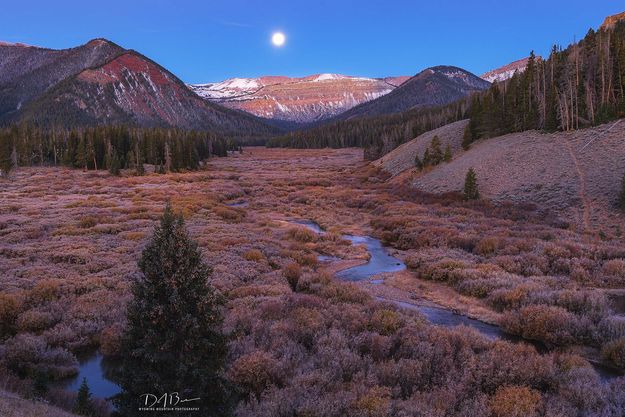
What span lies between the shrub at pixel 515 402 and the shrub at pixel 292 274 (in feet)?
36.0

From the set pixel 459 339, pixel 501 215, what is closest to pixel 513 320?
pixel 459 339

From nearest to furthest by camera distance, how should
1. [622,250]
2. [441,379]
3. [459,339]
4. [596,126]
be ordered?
1. [441,379]
2. [459,339]
3. [622,250]
4. [596,126]

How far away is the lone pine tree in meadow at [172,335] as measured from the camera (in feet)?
24.8

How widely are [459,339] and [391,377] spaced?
3.16 metres

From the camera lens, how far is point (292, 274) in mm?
20031

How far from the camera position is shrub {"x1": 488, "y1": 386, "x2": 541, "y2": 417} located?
8.34 m

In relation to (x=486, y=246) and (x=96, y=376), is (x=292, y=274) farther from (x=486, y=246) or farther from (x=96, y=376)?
(x=486, y=246)

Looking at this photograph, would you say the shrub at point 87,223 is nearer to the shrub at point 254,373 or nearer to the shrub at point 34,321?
the shrub at point 34,321

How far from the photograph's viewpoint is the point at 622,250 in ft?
72.9

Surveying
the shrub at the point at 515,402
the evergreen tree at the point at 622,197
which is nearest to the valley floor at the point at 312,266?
the shrub at the point at 515,402

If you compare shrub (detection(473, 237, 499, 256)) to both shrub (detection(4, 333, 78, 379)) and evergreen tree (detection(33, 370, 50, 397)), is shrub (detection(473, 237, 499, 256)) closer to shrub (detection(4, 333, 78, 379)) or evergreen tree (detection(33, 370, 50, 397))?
shrub (detection(4, 333, 78, 379))

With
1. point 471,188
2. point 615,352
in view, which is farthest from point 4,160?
point 615,352

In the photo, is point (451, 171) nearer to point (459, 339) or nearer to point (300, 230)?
point (300, 230)

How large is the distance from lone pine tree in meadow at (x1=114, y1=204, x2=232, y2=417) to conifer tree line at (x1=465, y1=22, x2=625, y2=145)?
191 ft
